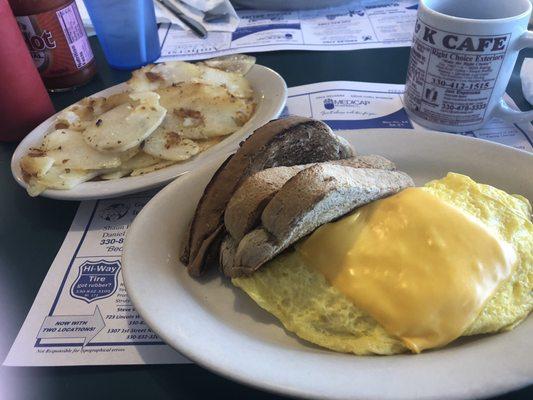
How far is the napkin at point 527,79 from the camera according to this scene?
134cm

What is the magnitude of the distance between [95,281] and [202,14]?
149cm

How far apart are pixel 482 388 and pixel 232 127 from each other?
892 millimetres

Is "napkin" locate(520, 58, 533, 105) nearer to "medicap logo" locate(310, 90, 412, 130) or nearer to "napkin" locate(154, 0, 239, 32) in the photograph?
"medicap logo" locate(310, 90, 412, 130)

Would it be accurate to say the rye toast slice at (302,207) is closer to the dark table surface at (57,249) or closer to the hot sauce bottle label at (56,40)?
the dark table surface at (57,249)

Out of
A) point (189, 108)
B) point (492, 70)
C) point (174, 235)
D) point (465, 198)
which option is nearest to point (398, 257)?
point (465, 198)

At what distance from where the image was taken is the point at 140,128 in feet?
3.77

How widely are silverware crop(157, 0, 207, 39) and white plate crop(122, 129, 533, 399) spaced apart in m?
1.14

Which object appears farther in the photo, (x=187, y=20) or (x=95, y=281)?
(x=187, y=20)

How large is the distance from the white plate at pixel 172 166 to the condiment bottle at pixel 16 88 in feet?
0.29

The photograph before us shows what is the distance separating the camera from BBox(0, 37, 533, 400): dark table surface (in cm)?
74

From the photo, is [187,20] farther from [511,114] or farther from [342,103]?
[511,114]

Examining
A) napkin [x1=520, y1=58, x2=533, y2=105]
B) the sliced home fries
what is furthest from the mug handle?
the sliced home fries

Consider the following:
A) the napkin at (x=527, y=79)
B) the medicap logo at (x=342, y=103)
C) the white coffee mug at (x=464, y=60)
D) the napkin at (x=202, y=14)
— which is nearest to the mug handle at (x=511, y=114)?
the white coffee mug at (x=464, y=60)

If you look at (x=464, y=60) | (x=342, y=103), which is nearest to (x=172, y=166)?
(x=342, y=103)
